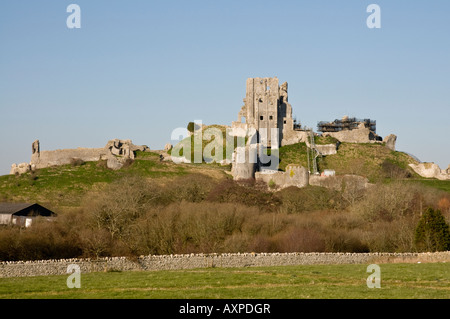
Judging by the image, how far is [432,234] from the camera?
3966cm

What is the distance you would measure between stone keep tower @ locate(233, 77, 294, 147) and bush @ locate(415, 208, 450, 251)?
45.7 metres

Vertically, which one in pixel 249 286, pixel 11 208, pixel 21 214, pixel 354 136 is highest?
pixel 354 136

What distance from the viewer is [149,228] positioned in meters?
42.5

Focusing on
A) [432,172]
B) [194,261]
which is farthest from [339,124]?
[194,261]

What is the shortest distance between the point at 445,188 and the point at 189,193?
27.5 meters

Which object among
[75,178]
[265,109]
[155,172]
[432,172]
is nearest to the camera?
[75,178]

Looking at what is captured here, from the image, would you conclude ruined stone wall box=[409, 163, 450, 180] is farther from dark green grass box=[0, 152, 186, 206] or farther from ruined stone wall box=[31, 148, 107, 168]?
ruined stone wall box=[31, 148, 107, 168]

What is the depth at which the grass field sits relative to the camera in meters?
19.1

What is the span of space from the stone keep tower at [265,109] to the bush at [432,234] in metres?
45.7

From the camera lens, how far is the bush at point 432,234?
1547 inches

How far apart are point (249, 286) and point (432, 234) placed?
21.5m

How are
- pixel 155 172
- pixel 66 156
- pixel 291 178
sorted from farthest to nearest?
1. pixel 66 156
2. pixel 155 172
3. pixel 291 178

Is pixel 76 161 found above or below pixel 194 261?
above

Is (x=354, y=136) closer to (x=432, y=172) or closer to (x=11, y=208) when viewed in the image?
(x=432, y=172)
